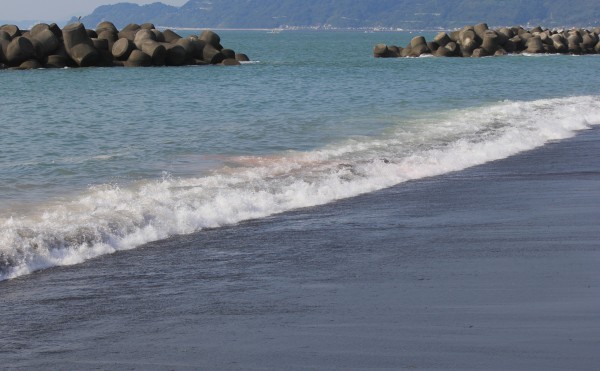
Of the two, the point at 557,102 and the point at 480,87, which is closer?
the point at 557,102

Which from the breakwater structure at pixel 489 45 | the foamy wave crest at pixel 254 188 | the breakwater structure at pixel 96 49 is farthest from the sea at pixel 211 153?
the breakwater structure at pixel 489 45

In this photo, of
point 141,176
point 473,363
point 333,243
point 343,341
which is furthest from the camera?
point 141,176

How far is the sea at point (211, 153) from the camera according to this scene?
8422 millimetres

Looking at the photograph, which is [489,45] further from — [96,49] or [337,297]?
[337,297]

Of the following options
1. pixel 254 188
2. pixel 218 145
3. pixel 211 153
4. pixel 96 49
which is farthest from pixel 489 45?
pixel 254 188

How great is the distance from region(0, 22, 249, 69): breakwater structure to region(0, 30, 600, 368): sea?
34.3ft

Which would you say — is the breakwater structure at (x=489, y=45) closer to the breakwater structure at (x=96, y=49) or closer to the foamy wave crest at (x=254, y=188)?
the breakwater structure at (x=96, y=49)

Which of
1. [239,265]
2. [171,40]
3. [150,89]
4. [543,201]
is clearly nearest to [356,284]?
[239,265]

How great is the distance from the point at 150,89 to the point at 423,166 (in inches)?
777

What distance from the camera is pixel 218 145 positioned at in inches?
653

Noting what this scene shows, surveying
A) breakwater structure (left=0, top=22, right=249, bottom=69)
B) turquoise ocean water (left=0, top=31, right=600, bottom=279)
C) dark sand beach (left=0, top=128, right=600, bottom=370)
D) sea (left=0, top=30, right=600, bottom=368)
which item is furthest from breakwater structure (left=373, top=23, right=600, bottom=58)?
dark sand beach (left=0, top=128, right=600, bottom=370)

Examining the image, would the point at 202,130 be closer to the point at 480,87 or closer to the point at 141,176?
the point at 141,176

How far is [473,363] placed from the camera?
17.3 feet

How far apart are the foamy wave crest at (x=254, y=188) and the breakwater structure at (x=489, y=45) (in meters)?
44.5
